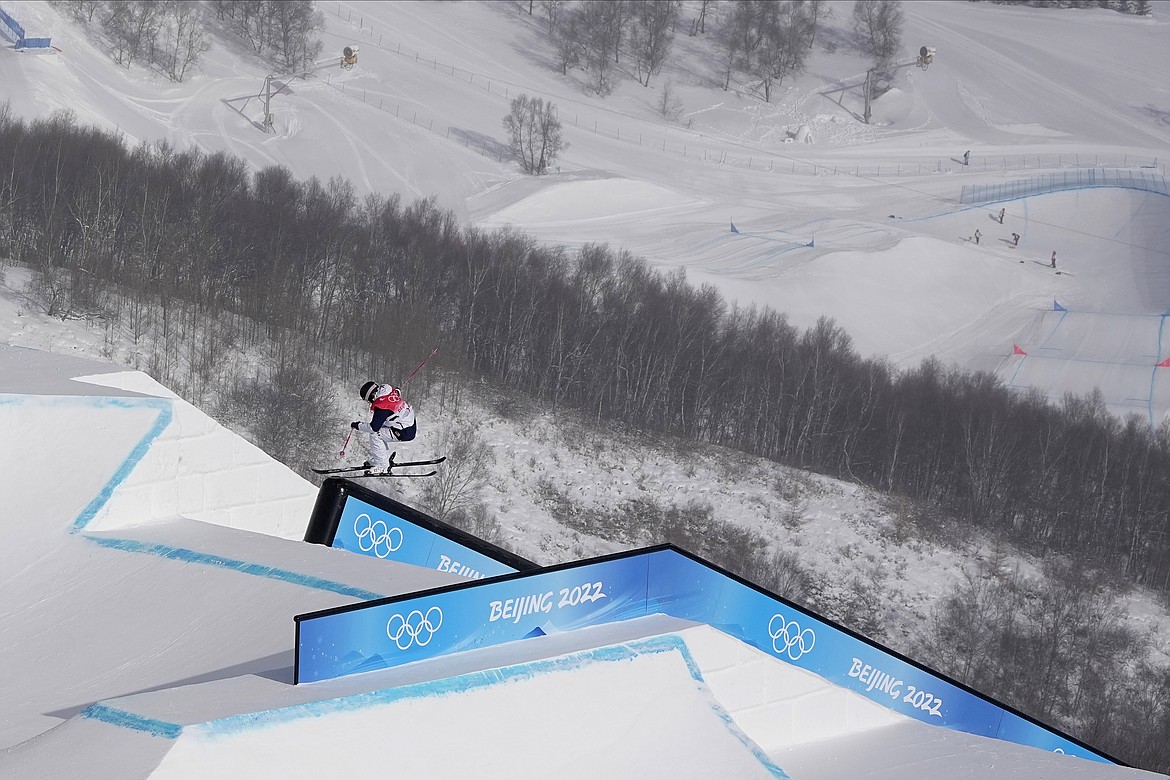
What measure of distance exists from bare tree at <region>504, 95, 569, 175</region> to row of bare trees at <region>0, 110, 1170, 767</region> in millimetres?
12665

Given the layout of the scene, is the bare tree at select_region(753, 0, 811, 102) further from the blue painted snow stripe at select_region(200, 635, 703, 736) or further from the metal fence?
the blue painted snow stripe at select_region(200, 635, 703, 736)

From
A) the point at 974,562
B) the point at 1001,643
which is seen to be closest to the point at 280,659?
the point at 1001,643

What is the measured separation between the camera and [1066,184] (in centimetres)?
7050

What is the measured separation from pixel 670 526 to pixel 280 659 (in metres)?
31.3

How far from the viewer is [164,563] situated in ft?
34.9

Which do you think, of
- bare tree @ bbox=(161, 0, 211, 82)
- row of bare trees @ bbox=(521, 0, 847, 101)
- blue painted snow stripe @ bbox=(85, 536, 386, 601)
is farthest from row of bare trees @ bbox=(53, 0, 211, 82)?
blue painted snow stripe @ bbox=(85, 536, 386, 601)

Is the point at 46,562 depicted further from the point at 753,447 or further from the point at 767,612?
the point at 753,447

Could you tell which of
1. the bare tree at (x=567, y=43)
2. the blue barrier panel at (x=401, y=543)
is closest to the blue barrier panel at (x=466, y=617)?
the blue barrier panel at (x=401, y=543)

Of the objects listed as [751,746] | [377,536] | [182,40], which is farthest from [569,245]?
[751,746]

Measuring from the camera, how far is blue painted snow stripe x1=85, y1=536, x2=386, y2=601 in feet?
32.2

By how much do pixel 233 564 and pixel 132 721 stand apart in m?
3.77

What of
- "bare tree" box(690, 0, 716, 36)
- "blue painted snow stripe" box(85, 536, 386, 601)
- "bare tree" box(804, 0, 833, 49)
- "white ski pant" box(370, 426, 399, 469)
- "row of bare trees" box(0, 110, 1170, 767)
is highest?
"bare tree" box(804, 0, 833, 49)

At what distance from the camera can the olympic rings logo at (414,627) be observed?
791cm

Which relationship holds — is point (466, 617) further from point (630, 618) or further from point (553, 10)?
point (553, 10)
